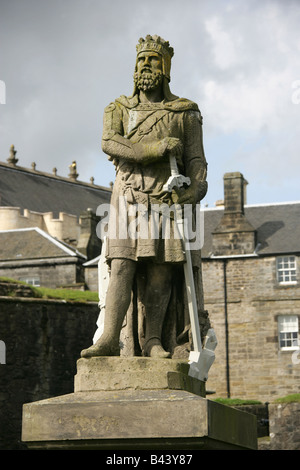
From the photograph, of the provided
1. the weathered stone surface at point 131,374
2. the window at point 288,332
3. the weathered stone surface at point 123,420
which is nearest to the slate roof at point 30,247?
the window at point 288,332

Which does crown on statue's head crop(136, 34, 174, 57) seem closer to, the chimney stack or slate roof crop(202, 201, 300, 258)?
slate roof crop(202, 201, 300, 258)

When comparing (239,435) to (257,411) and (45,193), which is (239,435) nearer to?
(257,411)

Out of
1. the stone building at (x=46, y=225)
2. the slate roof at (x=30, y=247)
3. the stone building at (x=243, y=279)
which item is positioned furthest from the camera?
the slate roof at (x=30, y=247)

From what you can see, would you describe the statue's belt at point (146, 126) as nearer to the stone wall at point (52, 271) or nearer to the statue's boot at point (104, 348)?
the statue's boot at point (104, 348)

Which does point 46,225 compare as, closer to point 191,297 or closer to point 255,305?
point 255,305

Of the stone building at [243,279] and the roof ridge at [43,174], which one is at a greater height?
the roof ridge at [43,174]

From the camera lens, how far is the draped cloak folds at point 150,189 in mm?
7820

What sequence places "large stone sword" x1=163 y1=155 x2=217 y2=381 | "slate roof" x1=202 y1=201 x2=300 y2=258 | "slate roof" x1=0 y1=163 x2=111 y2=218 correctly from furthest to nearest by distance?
"slate roof" x1=0 y1=163 x2=111 y2=218, "slate roof" x1=202 y1=201 x2=300 y2=258, "large stone sword" x1=163 y1=155 x2=217 y2=381

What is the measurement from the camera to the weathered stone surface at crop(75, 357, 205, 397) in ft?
23.9

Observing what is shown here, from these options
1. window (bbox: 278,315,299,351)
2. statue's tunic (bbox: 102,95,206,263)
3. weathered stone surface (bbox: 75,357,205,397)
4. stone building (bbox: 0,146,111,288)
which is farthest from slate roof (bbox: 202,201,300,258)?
weathered stone surface (bbox: 75,357,205,397)

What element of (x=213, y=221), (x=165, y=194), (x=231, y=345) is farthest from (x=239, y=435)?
(x=213, y=221)

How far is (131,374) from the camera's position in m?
7.32

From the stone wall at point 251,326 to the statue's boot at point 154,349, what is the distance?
3374 cm
